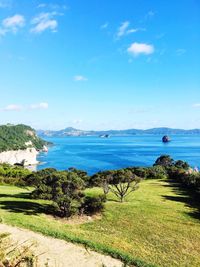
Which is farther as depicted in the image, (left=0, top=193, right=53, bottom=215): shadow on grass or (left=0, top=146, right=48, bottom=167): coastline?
(left=0, top=146, right=48, bottom=167): coastline

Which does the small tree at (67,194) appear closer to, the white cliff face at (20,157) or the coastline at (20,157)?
the coastline at (20,157)

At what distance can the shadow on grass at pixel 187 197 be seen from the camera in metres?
31.0

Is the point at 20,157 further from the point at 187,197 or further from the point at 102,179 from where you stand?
the point at 187,197

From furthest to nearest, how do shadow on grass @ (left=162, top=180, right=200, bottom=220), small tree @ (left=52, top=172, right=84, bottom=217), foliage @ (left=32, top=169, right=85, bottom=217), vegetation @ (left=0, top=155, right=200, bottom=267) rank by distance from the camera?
shadow on grass @ (left=162, top=180, right=200, bottom=220) → foliage @ (left=32, top=169, right=85, bottom=217) → small tree @ (left=52, top=172, right=84, bottom=217) → vegetation @ (left=0, top=155, right=200, bottom=267)

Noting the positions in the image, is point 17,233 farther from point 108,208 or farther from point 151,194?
point 151,194

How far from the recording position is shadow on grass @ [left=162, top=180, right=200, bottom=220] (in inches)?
1222

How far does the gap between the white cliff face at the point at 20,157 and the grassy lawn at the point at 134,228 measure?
101813 mm

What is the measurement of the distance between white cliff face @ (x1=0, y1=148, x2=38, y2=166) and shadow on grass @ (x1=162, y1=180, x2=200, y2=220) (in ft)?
320

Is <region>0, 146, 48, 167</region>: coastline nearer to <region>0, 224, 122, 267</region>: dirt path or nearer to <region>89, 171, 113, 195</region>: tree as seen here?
<region>89, 171, 113, 195</region>: tree

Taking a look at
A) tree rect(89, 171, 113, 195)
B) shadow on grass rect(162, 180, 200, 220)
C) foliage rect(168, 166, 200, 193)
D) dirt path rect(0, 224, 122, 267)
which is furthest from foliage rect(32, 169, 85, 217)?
foliage rect(168, 166, 200, 193)

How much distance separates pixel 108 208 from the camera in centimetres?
3017

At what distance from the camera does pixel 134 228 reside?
2414 cm

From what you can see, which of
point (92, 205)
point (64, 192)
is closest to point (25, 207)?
point (64, 192)

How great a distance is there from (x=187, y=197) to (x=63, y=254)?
2608cm
